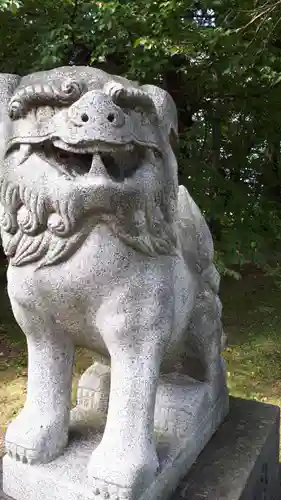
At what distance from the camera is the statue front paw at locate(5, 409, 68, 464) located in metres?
1.23

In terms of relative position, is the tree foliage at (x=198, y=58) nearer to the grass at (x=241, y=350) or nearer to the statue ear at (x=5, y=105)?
the grass at (x=241, y=350)

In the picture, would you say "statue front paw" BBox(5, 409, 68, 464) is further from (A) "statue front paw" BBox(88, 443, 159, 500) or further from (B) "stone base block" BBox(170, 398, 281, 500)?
(B) "stone base block" BBox(170, 398, 281, 500)

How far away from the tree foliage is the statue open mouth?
1428 millimetres

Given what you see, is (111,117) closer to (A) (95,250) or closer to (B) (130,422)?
(A) (95,250)

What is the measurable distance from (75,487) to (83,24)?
2277mm

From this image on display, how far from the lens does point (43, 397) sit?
1.25 m

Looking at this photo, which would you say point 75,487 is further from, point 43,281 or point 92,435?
point 43,281

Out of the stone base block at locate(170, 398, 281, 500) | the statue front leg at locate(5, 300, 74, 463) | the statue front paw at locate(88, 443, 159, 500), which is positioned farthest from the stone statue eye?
the stone base block at locate(170, 398, 281, 500)

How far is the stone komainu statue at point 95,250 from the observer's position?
104 cm

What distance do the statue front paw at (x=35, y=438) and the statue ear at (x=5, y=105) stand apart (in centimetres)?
60

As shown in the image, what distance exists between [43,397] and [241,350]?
2.51 m

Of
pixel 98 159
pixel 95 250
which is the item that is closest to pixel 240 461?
pixel 95 250

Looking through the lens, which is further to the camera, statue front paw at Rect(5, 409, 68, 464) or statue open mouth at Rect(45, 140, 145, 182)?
statue front paw at Rect(5, 409, 68, 464)

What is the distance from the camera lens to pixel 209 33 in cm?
242
